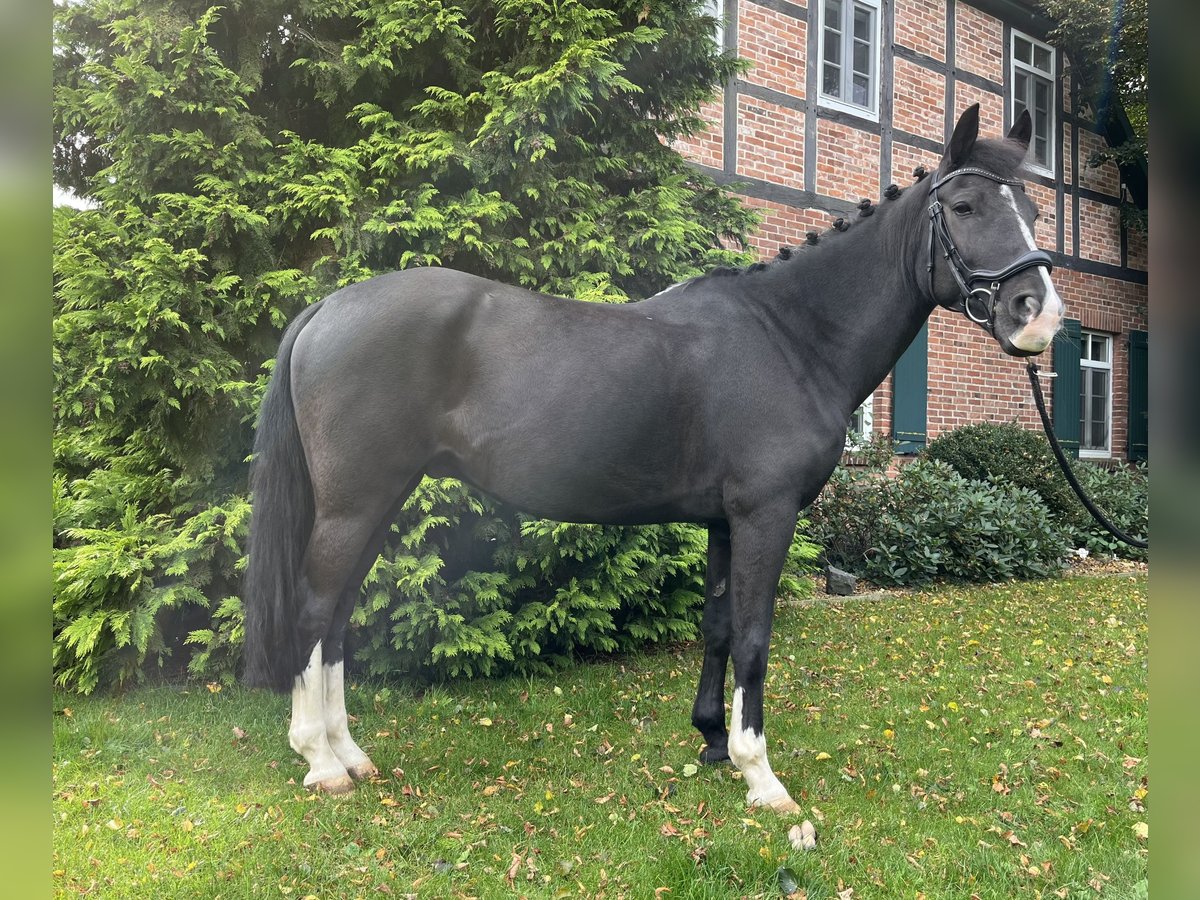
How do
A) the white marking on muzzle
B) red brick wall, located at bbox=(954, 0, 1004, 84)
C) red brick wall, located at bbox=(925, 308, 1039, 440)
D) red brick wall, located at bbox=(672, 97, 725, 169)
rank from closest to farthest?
1. the white marking on muzzle
2. red brick wall, located at bbox=(672, 97, 725, 169)
3. red brick wall, located at bbox=(925, 308, 1039, 440)
4. red brick wall, located at bbox=(954, 0, 1004, 84)

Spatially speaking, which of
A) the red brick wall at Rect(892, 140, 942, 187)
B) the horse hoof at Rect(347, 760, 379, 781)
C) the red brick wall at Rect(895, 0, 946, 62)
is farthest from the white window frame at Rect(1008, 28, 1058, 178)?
the horse hoof at Rect(347, 760, 379, 781)

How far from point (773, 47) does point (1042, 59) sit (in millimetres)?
5686

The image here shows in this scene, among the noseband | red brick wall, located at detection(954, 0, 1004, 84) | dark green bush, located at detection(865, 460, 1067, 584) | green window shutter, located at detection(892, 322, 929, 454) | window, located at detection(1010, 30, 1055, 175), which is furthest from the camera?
window, located at detection(1010, 30, 1055, 175)

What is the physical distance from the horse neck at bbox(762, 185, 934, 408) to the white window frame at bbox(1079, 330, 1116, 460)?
11439 mm

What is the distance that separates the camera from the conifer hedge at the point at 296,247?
4.57 meters

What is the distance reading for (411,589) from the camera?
4609 mm

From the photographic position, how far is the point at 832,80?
34.9 feet

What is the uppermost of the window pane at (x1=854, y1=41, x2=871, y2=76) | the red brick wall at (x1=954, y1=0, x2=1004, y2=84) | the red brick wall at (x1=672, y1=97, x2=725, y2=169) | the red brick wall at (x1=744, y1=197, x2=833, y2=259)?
the red brick wall at (x1=954, y1=0, x2=1004, y2=84)

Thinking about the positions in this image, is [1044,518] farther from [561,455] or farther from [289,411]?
[289,411]

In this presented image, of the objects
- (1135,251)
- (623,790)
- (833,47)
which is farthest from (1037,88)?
(623,790)

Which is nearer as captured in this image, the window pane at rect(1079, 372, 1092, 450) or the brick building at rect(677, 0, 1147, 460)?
the brick building at rect(677, 0, 1147, 460)

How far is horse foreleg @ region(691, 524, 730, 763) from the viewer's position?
351 cm

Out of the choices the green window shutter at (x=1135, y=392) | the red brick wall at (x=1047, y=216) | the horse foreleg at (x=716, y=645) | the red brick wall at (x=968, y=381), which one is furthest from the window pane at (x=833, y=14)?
the horse foreleg at (x=716, y=645)

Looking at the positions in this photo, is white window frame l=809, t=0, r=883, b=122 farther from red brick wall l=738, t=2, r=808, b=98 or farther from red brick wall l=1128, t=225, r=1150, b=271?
red brick wall l=1128, t=225, r=1150, b=271
